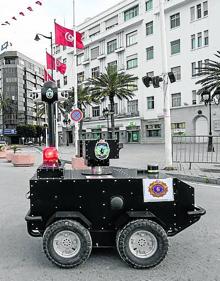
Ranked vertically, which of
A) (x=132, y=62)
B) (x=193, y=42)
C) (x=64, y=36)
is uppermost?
(x=193, y=42)

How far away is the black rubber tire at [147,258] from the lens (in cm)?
391

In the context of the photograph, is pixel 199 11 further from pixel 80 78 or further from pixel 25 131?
pixel 25 131

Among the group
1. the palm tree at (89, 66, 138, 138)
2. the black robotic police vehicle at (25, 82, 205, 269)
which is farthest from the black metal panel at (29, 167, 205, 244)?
the palm tree at (89, 66, 138, 138)

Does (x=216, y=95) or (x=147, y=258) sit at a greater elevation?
(x=216, y=95)

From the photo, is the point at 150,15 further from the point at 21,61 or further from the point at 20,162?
the point at 21,61

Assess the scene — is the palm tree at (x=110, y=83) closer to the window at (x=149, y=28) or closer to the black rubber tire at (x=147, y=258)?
the window at (x=149, y=28)

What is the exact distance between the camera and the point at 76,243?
3.97 meters

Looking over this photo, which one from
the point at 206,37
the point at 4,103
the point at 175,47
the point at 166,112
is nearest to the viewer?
the point at 166,112

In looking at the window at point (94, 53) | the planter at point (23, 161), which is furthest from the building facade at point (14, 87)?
the planter at point (23, 161)

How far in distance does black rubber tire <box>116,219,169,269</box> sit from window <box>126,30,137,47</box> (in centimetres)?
5793

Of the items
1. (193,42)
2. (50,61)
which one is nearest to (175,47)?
(193,42)

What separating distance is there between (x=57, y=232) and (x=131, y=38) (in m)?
59.2

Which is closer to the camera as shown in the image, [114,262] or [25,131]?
[114,262]

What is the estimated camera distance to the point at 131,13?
59344mm
